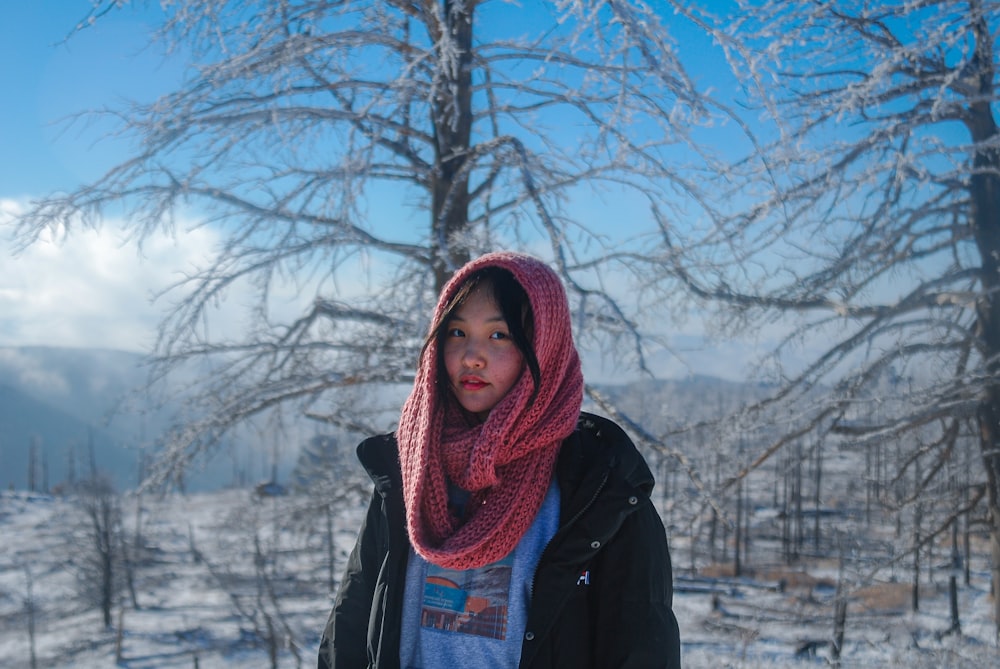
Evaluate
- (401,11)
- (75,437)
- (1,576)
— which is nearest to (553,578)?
(401,11)

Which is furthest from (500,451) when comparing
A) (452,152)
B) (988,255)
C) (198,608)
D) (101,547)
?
(198,608)

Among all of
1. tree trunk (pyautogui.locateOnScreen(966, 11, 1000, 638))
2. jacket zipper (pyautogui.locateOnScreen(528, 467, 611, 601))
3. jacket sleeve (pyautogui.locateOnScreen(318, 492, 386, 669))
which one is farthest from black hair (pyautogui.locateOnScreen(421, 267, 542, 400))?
tree trunk (pyautogui.locateOnScreen(966, 11, 1000, 638))

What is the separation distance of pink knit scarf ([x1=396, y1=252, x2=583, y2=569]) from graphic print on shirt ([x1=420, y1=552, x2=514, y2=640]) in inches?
2.8

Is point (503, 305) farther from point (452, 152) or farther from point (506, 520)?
point (452, 152)

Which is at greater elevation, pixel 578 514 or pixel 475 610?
pixel 578 514

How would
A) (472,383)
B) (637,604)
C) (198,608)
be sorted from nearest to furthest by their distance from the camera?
(637,604)
(472,383)
(198,608)

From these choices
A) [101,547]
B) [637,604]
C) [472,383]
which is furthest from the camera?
[101,547]

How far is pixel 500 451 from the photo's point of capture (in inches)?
62.3

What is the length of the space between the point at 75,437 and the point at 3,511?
83.2 ft

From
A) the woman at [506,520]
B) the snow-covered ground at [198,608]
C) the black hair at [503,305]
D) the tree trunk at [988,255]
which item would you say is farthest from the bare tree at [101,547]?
the black hair at [503,305]

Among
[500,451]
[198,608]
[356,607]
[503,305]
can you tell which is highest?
[503,305]

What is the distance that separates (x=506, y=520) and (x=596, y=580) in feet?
0.76

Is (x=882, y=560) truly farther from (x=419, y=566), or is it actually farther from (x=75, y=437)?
(x=75, y=437)

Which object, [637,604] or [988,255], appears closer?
[637,604]
